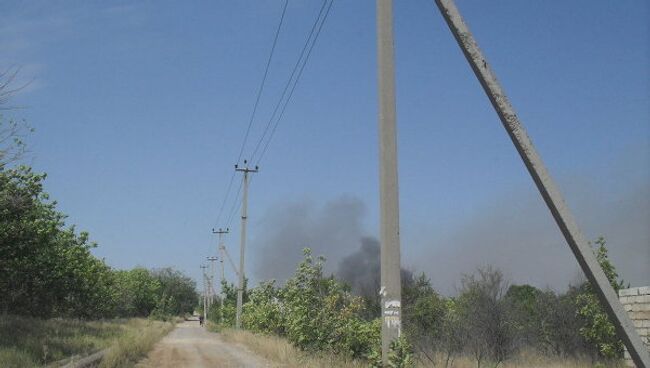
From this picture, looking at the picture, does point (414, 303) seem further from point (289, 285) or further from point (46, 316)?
point (46, 316)

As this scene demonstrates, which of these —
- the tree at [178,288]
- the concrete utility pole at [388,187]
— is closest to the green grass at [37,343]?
the concrete utility pole at [388,187]

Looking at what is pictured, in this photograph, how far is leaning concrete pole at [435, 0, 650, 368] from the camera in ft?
21.7

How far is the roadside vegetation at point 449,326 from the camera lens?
19406mm

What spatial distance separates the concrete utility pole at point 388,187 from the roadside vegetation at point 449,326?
6.22 m

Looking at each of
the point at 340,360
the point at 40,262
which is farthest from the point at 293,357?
the point at 40,262

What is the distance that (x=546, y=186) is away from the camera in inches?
267

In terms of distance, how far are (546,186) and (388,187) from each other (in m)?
3.40

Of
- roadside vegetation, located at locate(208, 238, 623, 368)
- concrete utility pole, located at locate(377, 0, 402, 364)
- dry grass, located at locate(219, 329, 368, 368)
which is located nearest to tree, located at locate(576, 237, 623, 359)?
roadside vegetation, located at locate(208, 238, 623, 368)

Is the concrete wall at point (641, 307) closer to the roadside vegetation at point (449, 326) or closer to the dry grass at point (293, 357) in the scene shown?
the roadside vegetation at point (449, 326)

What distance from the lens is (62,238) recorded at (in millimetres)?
32844

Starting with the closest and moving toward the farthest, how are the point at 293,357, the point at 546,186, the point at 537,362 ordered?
the point at 546,186 < the point at 293,357 < the point at 537,362

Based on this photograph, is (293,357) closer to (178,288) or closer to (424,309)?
(424,309)

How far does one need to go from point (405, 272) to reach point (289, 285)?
622 inches

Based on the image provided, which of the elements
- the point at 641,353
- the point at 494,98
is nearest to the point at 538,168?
the point at 494,98
